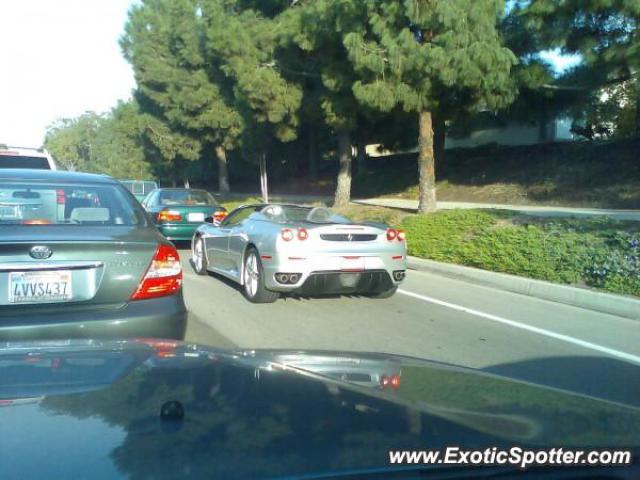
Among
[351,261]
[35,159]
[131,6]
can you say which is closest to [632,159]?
[351,261]

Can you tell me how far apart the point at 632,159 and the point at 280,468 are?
20853 millimetres

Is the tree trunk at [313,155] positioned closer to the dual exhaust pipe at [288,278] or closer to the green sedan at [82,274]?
the dual exhaust pipe at [288,278]

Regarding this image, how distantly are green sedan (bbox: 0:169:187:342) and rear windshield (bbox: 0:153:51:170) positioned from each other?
6972mm

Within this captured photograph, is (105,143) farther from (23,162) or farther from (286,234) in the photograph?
(286,234)

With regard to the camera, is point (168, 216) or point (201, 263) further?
point (168, 216)

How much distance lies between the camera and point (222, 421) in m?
2.35

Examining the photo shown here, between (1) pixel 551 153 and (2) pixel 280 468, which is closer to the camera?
(2) pixel 280 468

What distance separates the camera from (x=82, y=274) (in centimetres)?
472

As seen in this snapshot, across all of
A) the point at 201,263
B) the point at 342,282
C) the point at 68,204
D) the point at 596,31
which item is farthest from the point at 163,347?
the point at 596,31

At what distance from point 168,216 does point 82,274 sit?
35.5 feet

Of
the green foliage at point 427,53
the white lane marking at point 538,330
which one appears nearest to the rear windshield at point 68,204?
the white lane marking at point 538,330

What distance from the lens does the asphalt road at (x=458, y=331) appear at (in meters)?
6.14

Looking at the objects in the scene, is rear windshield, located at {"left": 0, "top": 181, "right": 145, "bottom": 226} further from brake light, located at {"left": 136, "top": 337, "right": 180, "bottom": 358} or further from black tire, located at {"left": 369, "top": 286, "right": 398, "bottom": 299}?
black tire, located at {"left": 369, "top": 286, "right": 398, "bottom": 299}

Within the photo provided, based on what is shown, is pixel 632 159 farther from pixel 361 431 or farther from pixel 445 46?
pixel 361 431
